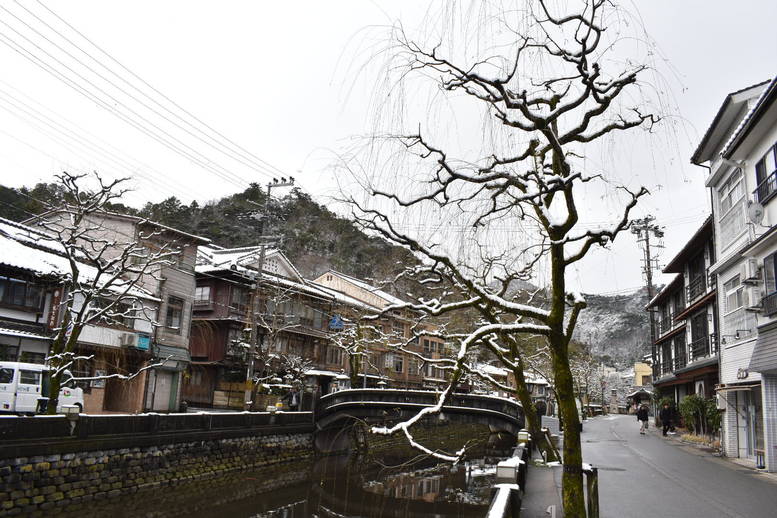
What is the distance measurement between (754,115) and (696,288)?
16.2m

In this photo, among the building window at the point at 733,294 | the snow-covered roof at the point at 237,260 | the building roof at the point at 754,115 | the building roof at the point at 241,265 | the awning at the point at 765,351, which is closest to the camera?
the building roof at the point at 754,115

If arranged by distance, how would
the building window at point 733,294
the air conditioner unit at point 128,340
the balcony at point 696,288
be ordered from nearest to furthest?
the building window at point 733,294
the balcony at point 696,288
the air conditioner unit at point 128,340

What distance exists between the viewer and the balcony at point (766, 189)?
53.4 feet

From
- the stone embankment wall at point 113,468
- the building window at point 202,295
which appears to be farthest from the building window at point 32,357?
the building window at point 202,295

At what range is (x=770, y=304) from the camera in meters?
16.4

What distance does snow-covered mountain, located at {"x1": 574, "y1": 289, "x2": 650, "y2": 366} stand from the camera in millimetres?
139875

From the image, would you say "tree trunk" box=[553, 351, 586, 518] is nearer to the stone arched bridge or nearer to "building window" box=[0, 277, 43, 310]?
the stone arched bridge

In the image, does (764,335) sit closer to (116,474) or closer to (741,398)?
(741,398)

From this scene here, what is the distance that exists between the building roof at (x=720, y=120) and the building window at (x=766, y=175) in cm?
237

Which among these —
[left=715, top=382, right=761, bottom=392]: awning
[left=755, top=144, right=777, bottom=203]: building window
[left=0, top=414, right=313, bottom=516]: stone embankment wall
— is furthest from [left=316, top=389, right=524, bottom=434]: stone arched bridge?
[left=755, top=144, right=777, bottom=203]: building window

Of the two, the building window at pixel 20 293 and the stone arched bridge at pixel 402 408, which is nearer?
the building window at pixel 20 293

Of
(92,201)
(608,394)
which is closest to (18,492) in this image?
(92,201)

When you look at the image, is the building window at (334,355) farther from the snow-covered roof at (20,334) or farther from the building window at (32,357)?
the snow-covered roof at (20,334)

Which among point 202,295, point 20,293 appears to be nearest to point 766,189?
point 20,293
